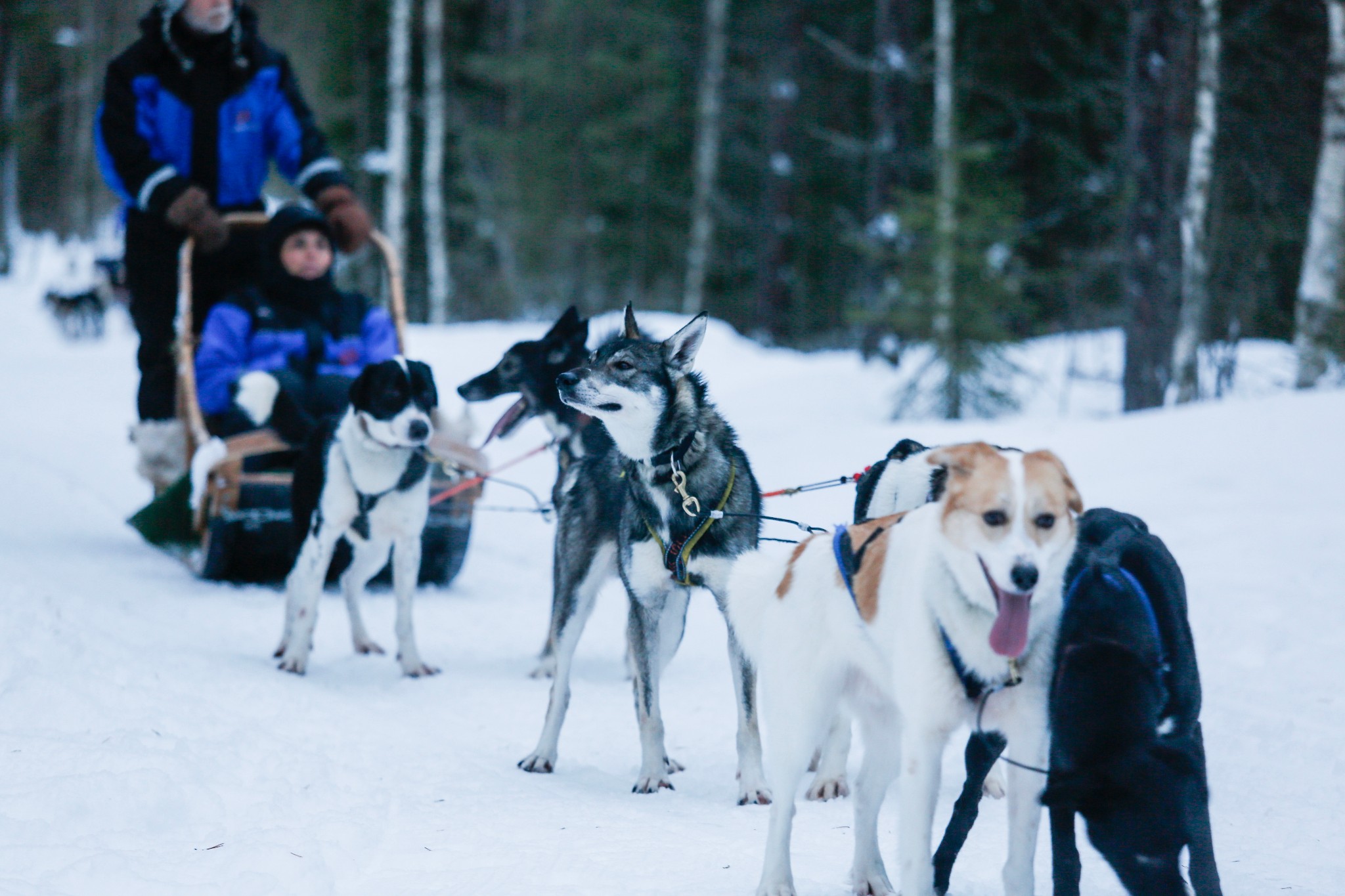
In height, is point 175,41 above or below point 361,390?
above

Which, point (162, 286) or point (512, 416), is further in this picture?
point (162, 286)

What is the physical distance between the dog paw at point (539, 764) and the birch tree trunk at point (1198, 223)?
261 inches

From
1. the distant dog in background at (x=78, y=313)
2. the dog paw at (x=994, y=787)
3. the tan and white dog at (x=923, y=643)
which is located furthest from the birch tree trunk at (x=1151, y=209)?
the distant dog in background at (x=78, y=313)

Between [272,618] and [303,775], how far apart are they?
230 centimetres

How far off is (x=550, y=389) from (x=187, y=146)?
2.74m

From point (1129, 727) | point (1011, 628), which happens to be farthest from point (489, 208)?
point (1129, 727)

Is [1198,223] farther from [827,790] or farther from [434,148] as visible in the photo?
[434,148]

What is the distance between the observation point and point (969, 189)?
39.8 ft

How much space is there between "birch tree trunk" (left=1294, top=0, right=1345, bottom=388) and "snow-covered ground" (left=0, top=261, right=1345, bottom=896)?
1.23 m

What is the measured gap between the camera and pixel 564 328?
4688 mm

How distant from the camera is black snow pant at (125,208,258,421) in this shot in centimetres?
598

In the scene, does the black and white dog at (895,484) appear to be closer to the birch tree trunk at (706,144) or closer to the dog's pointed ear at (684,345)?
the dog's pointed ear at (684,345)

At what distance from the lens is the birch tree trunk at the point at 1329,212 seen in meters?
7.89

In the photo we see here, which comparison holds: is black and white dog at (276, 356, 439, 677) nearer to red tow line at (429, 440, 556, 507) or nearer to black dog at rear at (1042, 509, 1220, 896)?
red tow line at (429, 440, 556, 507)
